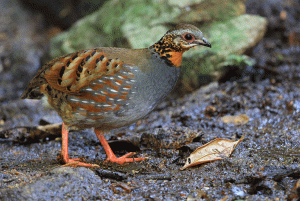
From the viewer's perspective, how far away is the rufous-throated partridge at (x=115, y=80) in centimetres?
363

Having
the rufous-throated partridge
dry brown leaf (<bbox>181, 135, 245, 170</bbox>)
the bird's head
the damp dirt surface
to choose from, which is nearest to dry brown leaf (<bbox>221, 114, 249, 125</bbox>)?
the damp dirt surface

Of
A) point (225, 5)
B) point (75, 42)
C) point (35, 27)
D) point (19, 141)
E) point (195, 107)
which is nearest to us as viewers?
point (19, 141)

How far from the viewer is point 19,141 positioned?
190 inches

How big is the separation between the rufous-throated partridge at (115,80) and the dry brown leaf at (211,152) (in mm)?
736

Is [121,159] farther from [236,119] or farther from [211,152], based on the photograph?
[236,119]

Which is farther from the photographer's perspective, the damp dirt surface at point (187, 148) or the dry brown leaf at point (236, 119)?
the dry brown leaf at point (236, 119)

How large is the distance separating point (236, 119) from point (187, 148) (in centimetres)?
155

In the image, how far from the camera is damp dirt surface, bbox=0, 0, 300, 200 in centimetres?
285

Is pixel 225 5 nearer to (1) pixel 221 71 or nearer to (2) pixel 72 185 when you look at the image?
(1) pixel 221 71

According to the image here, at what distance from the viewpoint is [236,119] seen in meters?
4.98

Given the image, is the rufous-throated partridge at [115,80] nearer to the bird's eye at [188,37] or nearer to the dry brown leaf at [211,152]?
the bird's eye at [188,37]

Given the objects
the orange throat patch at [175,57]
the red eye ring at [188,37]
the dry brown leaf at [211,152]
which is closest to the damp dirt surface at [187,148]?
the dry brown leaf at [211,152]

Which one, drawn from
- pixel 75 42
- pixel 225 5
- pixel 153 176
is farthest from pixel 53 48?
pixel 153 176

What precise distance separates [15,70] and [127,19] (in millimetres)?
3462
